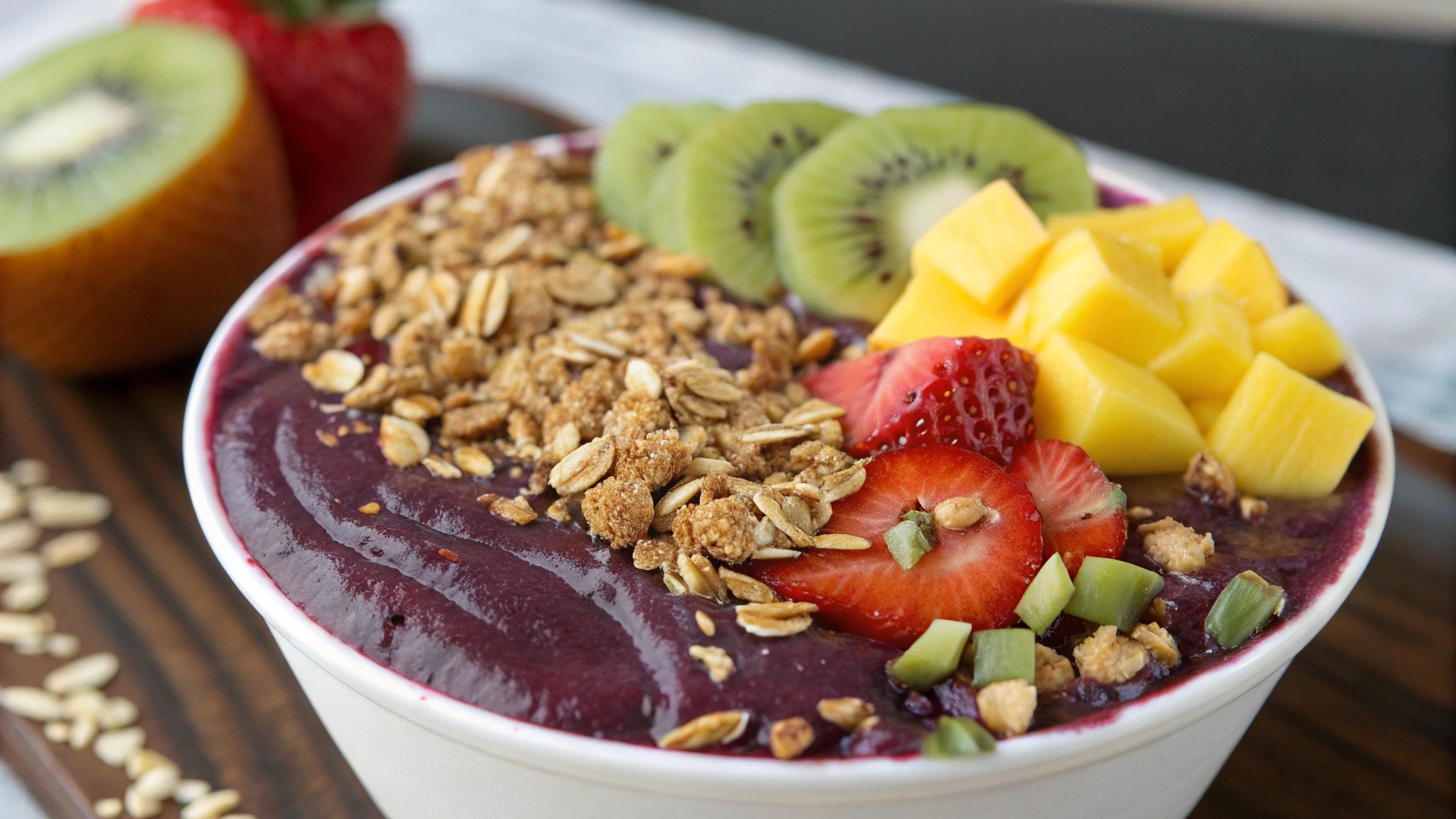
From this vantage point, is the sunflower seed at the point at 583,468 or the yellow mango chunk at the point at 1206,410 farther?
the yellow mango chunk at the point at 1206,410

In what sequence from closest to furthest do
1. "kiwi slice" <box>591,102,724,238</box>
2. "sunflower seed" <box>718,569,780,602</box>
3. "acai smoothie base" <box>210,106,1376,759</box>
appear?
"acai smoothie base" <box>210,106,1376,759</box>
"sunflower seed" <box>718,569,780,602</box>
"kiwi slice" <box>591,102,724,238</box>

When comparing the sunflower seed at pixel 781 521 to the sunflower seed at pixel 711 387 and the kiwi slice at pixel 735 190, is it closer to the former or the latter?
the sunflower seed at pixel 711 387

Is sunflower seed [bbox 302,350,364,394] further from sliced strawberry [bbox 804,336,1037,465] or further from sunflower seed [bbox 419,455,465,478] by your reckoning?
sliced strawberry [bbox 804,336,1037,465]

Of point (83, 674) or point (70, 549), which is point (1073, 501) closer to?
point (83, 674)

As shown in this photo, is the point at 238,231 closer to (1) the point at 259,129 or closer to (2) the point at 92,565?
(1) the point at 259,129

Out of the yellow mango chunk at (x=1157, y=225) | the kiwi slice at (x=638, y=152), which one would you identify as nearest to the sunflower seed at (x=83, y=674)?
the kiwi slice at (x=638, y=152)

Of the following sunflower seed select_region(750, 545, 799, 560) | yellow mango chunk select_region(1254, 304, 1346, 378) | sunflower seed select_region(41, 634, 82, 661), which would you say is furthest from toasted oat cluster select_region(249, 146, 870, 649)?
sunflower seed select_region(41, 634, 82, 661)

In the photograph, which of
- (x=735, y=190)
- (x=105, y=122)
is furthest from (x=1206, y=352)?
(x=105, y=122)
